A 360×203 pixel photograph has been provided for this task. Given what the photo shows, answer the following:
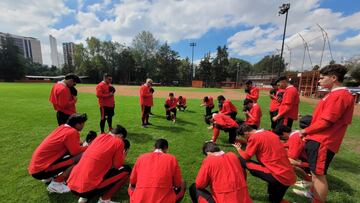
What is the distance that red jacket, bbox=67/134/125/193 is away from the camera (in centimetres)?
257

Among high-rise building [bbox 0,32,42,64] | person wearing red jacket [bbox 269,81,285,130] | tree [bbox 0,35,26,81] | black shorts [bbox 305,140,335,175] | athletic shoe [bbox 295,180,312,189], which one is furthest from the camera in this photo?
high-rise building [bbox 0,32,42,64]

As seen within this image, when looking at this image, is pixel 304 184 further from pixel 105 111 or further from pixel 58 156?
pixel 105 111

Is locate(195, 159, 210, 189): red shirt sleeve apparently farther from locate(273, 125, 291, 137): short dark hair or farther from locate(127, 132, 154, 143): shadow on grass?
locate(127, 132, 154, 143): shadow on grass

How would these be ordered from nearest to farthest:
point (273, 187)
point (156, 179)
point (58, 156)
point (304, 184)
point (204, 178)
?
1. point (156, 179)
2. point (204, 178)
3. point (273, 187)
4. point (58, 156)
5. point (304, 184)

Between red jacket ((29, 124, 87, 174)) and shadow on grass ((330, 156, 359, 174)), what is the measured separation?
556 cm

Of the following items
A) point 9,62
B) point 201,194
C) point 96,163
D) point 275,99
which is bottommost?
point 201,194

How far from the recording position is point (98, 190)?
272 cm

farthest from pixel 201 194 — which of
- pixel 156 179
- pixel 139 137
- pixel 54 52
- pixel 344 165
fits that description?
pixel 54 52

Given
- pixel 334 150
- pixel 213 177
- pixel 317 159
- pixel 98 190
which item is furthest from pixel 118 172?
pixel 334 150

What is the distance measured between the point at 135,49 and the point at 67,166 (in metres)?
65.2

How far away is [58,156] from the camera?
3.13 m

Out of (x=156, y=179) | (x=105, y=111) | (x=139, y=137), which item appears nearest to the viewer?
(x=156, y=179)

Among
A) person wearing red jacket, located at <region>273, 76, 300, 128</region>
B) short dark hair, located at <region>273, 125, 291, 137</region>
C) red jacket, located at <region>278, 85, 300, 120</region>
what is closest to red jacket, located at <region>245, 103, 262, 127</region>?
person wearing red jacket, located at <region>273, 76, 300, 128</region>

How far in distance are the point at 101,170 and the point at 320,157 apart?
305 cm
